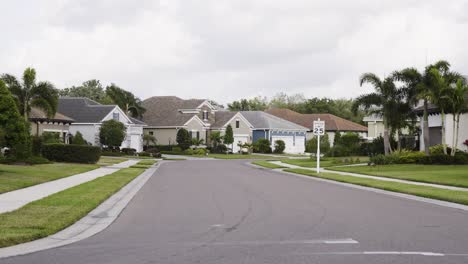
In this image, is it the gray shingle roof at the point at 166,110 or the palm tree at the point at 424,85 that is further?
the gray shingle roof at the point at 166,110

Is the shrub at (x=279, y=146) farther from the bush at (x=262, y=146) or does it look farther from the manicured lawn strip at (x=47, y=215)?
the manicured lawn strip at (x=47, y=215)

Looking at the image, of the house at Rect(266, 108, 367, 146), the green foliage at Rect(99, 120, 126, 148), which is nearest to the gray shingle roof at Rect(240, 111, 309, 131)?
the house at Rect(266, 108, 367, 146)

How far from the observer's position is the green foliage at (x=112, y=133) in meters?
67.3

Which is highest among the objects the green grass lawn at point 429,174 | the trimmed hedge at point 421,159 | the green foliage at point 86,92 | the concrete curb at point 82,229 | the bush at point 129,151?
the green foliage at point 86,92

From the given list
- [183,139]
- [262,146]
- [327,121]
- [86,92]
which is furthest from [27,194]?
[86,92]

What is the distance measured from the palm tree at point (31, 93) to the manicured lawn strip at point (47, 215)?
81.8 ft

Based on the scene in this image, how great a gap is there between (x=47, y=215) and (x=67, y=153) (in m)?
30.7

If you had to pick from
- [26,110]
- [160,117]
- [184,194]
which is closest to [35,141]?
[26,110]

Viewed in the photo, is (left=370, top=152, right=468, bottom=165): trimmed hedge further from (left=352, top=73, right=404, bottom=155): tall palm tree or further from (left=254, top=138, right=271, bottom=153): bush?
(left=254, top=138, right=271, bottom=153): bush

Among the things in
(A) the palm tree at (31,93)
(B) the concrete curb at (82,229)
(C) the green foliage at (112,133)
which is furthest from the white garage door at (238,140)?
(B) the concrete curb at (82,229)

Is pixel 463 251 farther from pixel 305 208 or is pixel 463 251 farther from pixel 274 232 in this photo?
pixel 305 208

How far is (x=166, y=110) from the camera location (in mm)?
87438

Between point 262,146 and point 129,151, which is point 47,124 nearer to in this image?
point 129,151

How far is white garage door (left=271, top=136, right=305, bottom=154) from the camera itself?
3514 inches
